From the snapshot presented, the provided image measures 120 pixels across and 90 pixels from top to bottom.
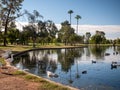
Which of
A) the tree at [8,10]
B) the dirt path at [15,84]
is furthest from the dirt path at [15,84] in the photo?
the tree at [8,10]

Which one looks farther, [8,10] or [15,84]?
[8,10]

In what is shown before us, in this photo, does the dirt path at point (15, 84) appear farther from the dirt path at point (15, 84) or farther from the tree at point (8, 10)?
the tree at point (8, 10)

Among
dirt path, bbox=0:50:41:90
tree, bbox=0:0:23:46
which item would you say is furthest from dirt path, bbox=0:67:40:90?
tree, bbox=0:0:23:46

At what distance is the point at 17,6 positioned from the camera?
67812 millimetres

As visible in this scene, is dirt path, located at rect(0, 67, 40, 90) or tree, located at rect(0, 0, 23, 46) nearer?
dirt path, located at rect(0, 67, 40, 90)

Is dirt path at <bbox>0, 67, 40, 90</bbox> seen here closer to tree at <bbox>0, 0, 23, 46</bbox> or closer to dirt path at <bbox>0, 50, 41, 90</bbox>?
dirt path at <bbox>0, 50, 41, 90</bbox>

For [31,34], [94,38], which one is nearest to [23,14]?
[31,34]

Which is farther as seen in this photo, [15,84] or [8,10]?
[8,10]

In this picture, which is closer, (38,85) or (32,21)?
(38,85)

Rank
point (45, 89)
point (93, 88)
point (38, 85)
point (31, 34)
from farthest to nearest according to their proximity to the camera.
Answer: point (31, 34)
point (93, 88)
point (38, 85)
point (45, 89)

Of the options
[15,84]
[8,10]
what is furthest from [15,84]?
[8,10]

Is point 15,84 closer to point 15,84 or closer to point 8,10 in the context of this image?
point 15,84

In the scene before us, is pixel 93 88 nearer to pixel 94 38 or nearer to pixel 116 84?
pixel 116 84

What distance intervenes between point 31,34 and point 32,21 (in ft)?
19.3
